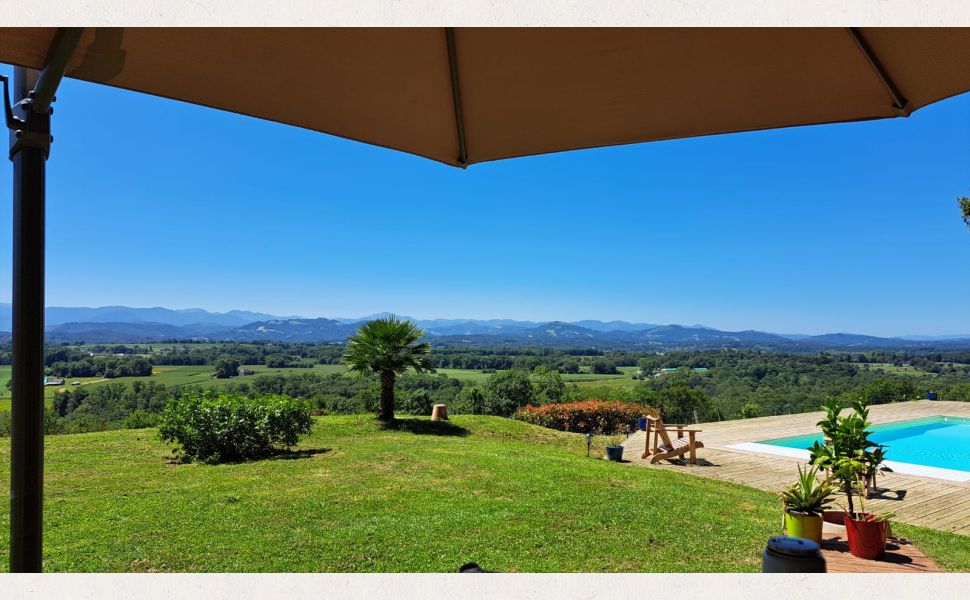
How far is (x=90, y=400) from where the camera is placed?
58.4ft

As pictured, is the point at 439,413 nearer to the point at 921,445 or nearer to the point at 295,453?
the point at 295,453

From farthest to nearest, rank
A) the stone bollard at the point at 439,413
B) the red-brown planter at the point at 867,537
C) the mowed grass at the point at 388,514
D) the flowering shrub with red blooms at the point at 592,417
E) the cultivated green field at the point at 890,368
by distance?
the cultivated green field at the point at 890,368 < the flowering shrub with red blooms at the point at 592,417 < the stone bollard at the point at 439,413 < the mowed grass at the point at 388,514 < the red-brown planter at the point at 867,537

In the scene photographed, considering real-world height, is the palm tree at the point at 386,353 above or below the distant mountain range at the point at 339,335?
above

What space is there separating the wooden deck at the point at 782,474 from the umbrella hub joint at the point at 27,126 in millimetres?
6975

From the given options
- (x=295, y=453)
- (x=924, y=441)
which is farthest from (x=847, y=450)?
(x=924, y=441)

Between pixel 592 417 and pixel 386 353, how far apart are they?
4.91 m

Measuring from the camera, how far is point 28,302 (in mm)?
1195

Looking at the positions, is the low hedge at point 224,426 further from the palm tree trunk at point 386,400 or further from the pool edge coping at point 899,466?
the pool edge coping at point 899,466

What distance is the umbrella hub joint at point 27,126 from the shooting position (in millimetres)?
1252

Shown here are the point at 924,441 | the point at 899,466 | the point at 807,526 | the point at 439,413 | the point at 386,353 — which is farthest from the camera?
the point at 924,441

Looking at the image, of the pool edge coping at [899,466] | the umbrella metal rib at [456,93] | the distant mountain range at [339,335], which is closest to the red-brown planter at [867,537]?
the umbrella metal rib at [456,93]

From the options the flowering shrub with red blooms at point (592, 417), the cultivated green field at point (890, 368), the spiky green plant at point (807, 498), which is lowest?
the cultivated green field at point (890, 368)

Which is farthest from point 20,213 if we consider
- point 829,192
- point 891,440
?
point 829,192

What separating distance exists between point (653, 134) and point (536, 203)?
71357 mm
